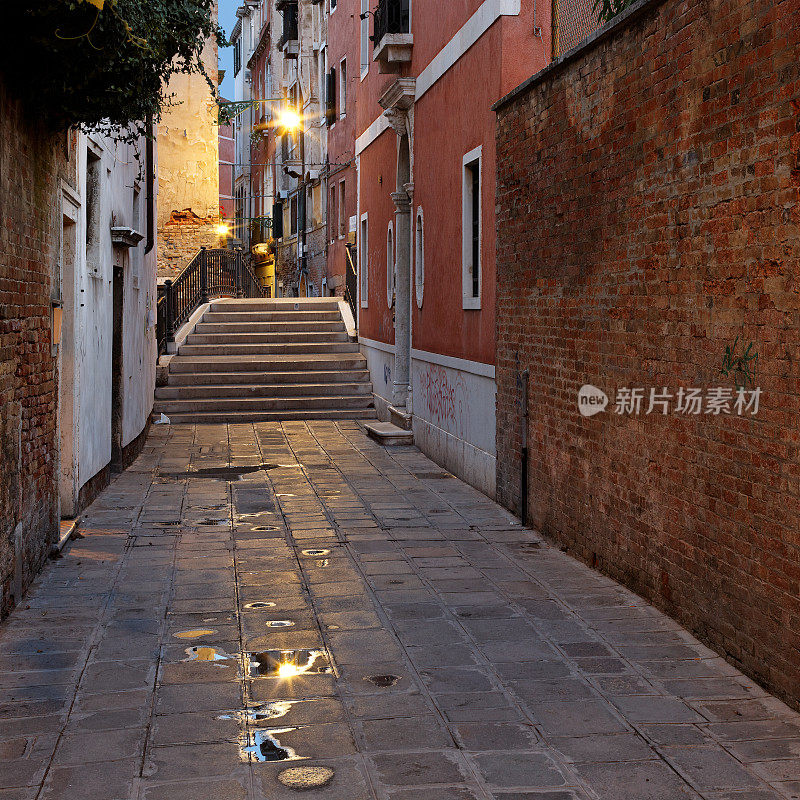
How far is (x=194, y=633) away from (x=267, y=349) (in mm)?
13751

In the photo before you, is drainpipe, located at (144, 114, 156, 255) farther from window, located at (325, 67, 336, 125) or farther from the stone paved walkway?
window, located at (325, 67, 336, 125)

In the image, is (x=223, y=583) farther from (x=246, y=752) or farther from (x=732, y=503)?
(x=732, y=503)

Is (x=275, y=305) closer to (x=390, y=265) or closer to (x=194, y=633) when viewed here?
(x=390, y=265)

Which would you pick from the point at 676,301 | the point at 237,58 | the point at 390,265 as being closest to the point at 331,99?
the point at 390,265

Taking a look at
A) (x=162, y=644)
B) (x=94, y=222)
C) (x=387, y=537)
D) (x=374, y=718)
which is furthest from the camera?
(x=94, y=222)

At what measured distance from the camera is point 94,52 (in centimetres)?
609

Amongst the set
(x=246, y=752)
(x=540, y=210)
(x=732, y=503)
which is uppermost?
(x=540, y=210)

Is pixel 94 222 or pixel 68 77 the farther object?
pixel 94 222

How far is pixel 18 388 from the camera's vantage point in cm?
648

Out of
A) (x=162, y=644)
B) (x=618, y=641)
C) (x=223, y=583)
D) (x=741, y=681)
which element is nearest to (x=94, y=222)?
(x=223, y=583)

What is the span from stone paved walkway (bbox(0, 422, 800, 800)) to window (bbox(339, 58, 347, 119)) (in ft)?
63.7

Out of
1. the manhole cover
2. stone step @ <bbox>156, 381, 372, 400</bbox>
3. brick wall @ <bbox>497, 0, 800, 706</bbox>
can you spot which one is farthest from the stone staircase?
the manhole cover

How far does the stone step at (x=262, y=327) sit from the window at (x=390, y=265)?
13.5ft

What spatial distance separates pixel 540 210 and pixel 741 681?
452cm
